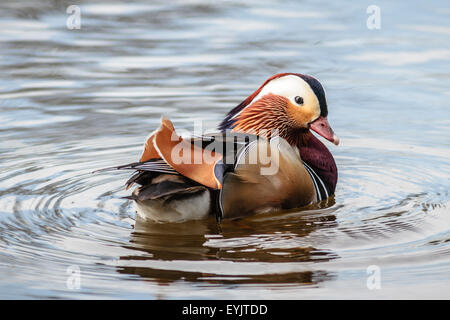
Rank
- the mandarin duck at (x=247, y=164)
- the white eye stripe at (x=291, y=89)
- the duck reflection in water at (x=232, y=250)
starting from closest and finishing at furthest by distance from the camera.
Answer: the duck reflection in water at (x=232, y=250) → the mandarin duck at (x=247, y=164) → the white eye stripe at (x=291, y=89)

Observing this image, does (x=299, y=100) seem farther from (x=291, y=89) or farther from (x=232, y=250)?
(x=232, y=250)

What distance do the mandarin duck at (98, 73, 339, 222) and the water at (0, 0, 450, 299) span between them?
137 millimetres

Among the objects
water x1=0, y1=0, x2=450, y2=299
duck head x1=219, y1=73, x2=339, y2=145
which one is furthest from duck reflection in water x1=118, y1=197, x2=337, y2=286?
duck head x1=219, y1=73, x2=339, y2=145

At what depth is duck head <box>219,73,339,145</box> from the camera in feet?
21.7

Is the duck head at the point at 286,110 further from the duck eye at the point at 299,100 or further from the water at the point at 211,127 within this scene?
the water at the point at 211,127

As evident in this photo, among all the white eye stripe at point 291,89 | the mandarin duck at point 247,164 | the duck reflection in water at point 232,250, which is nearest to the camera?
the duck reflection in water at point 232,250

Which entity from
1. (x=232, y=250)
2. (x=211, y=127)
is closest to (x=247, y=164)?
(x=232, y=250)

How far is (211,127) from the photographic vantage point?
8.18 metres

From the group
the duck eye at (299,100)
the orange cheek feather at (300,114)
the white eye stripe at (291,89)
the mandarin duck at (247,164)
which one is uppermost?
the white eye stripe at (291,89)

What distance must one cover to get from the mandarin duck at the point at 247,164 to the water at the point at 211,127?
137 mm

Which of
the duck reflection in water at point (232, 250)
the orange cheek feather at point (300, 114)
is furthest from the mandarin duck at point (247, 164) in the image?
the duck reflection in water at point (232, 250)

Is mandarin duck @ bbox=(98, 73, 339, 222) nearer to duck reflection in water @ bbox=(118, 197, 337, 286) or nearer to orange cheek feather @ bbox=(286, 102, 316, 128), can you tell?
orange cheek feather @ bbox=(286, 102, 316, 128)

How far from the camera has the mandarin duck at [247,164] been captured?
561cm

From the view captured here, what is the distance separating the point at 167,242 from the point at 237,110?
1.68m
